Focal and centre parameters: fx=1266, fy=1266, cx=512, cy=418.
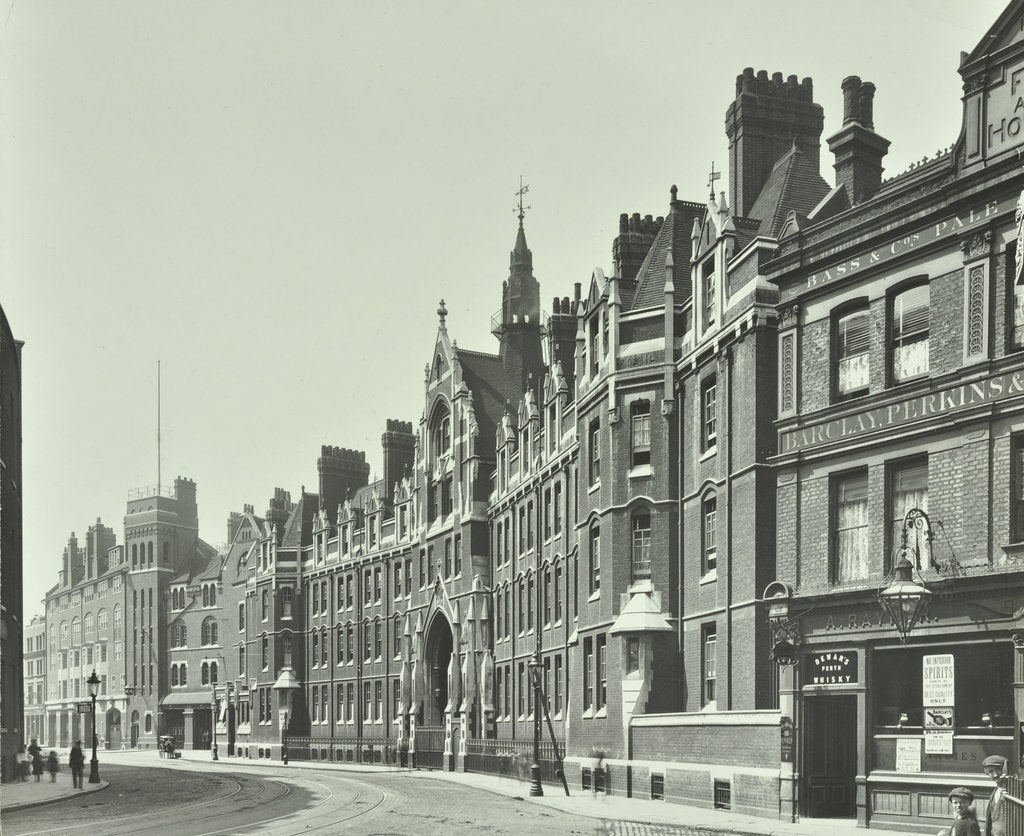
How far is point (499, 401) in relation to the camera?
64.1 metres

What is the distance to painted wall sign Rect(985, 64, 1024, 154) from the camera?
71.4 ft

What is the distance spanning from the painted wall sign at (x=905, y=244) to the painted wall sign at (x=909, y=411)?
111 inches

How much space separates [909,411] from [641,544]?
13.1 meters

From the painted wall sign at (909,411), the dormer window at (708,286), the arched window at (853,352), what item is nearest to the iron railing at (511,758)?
the dormer window at (708,286)

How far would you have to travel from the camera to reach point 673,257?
38125mm

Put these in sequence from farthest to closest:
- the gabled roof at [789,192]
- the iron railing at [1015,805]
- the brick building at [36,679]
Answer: the brick building at [36,679], the gabled roof at [789,192], the iron railing at [1015,805]

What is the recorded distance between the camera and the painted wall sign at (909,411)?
21.6 metres

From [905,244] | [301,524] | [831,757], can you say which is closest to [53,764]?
[831,757]

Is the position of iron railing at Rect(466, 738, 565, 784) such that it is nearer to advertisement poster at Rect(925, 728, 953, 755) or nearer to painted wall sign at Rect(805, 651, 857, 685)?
painted wall sign at Rect(805, 651, 857, 685)

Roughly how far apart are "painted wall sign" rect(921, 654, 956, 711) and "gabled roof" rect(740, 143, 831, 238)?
40.8ft

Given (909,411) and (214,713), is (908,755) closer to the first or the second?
(909,411)

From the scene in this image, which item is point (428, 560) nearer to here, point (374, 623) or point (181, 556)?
point (374, 623)

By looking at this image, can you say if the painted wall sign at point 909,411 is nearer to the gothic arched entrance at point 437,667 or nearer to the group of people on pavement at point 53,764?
the group of people on pavement at point 53,764

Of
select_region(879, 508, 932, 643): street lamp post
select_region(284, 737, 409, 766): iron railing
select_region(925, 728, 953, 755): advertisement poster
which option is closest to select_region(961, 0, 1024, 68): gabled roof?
select_region(879, 508, 932, 643): street lamp post
